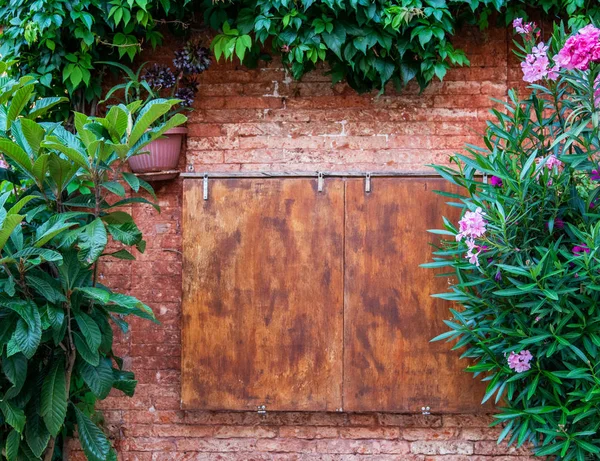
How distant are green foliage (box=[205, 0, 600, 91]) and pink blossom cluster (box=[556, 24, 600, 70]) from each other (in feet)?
2.34

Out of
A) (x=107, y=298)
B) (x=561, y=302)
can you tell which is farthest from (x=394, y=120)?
(x=107, y=298)

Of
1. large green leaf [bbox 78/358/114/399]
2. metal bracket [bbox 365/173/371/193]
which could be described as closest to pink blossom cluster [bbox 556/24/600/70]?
metal bracket [bbox 365/173/371/193]

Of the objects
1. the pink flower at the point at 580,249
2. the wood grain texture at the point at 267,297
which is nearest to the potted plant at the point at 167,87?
the wood grain texture at the point at 267,297

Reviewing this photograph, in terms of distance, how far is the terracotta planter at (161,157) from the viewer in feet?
11.0

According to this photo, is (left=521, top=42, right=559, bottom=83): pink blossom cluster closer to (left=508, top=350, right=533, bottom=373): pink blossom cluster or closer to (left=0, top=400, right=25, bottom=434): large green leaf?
(left=508, top=350, right=533, bottom=373): pink blossom cluster

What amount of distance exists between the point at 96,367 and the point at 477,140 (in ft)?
6.58

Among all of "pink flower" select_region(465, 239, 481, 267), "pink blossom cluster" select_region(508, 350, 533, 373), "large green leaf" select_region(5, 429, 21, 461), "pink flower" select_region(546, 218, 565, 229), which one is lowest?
"large green leaf" select_region(5, 429, 21, 461)

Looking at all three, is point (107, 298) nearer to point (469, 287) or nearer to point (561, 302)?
point (469, 287)

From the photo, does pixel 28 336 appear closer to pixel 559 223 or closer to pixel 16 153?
pixel 16 153

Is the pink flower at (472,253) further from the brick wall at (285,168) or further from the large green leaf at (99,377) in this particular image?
the large green leaf at (99,377)

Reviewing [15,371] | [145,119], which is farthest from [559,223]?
[15,371]

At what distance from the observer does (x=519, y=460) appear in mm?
3418

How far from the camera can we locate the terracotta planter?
3.35m

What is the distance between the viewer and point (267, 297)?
3.32 metres
